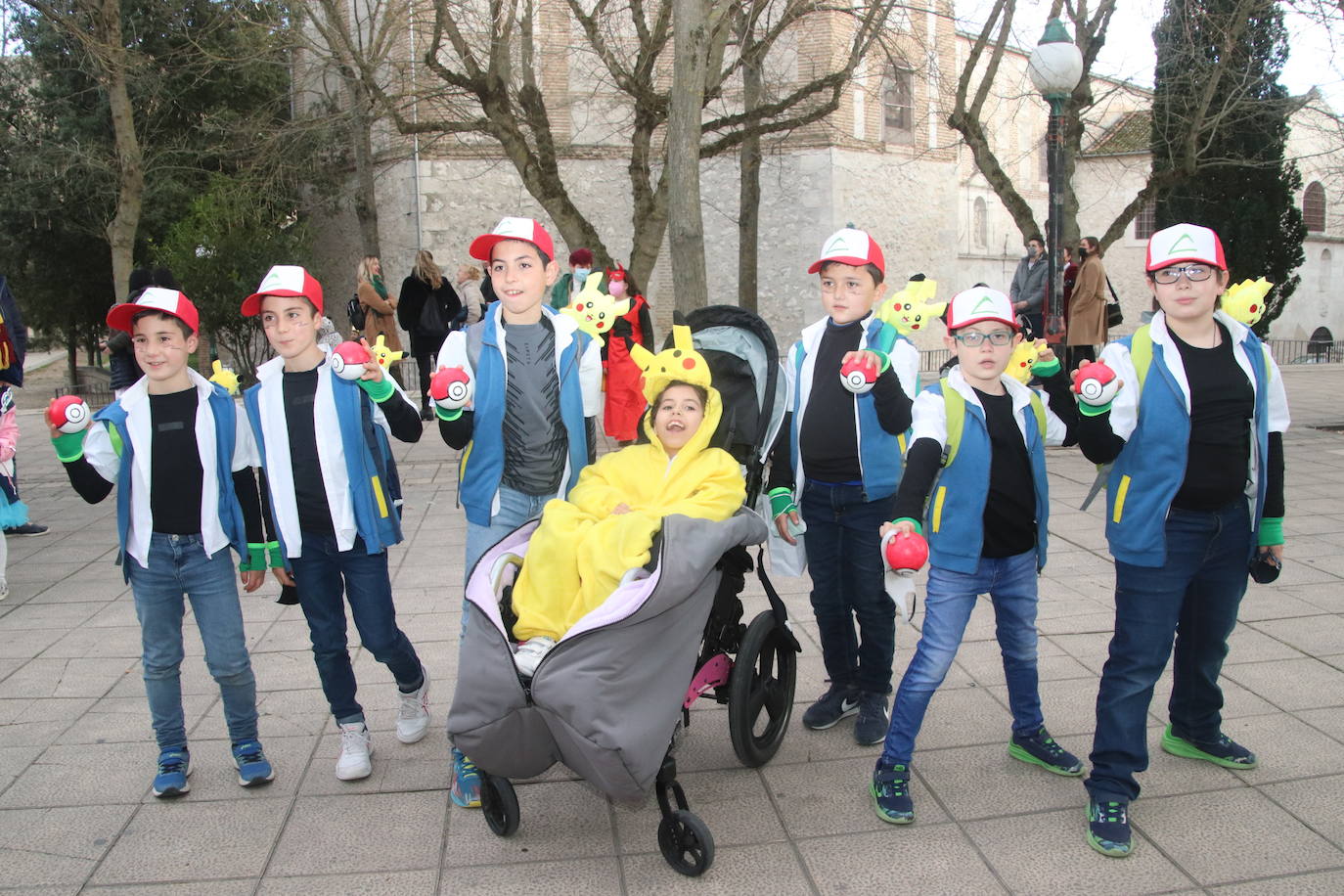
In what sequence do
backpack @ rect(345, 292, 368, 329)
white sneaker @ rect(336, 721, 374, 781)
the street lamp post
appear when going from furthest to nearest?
backpack @ rect(345, 292, 368, 329) → the street lamp post → white sneaker @ rect(336, 721, 374, 781)

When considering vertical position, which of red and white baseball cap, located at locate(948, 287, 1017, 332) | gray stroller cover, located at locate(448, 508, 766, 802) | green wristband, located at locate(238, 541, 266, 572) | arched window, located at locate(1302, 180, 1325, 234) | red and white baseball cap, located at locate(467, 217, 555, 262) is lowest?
gray stroller cover, located at locate(448, 508, 766, 802)

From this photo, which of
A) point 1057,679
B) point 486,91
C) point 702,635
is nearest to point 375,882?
point 702,635

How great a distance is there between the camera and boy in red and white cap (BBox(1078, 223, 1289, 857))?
3.25 meters

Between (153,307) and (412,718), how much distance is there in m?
1.76

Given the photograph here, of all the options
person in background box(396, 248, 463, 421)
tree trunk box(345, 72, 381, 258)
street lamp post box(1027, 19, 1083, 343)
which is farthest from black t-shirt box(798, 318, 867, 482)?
Result: tree trunk box(345, 72, 381, 258)

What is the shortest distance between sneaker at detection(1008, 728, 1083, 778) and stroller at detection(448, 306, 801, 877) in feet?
3.21

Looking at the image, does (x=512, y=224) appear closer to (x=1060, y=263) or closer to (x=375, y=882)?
(x=375, y=882)

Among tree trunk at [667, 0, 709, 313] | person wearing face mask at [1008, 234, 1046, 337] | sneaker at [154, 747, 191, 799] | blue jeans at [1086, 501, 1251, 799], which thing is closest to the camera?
blue jeans at [1086, 501, 1251, 799]

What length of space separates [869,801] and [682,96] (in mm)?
6414

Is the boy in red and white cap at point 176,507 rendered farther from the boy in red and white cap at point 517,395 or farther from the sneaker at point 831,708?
the sneaker at point 831,708

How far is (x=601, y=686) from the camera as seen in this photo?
9.61 ft

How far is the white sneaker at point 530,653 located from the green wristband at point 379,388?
3.25ft

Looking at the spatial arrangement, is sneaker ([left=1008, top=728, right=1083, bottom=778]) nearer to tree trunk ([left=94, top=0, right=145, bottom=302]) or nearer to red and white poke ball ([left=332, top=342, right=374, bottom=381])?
red and white poke ball ([left=332, top=342, right=374, bottom=381])

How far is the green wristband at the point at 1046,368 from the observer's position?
3459 millimetres
